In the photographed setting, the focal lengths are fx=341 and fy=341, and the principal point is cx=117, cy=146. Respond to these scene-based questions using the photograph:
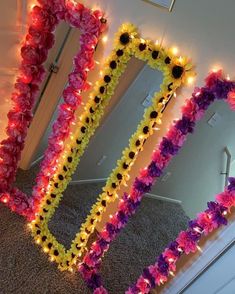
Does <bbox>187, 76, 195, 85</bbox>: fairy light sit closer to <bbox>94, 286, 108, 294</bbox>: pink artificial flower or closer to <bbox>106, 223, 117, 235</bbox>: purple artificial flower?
<bbox>106, 223, 117, 235</bbox>: purple artificial flower

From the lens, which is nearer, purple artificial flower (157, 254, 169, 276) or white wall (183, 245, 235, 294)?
white wall (183, 245, 235, 294)

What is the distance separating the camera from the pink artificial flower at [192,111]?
2170 millimetres

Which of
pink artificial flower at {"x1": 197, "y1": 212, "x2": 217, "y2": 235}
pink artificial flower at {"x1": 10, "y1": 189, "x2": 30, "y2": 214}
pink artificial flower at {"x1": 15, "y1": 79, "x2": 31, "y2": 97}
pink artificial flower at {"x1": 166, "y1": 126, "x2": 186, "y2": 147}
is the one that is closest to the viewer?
pink artificial flower at {"x1": 197, "y1": 212, "x2": 217, "y2": 235}

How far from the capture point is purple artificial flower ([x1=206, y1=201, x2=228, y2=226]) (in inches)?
80.9

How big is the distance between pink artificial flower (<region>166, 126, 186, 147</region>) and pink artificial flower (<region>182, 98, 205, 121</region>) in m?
0.12

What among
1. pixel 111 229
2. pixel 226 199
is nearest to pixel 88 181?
pixel 111 229

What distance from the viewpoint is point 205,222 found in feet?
6.95

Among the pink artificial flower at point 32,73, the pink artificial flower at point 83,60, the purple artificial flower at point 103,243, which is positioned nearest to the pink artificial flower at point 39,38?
the pink artificial flower at point 32,73

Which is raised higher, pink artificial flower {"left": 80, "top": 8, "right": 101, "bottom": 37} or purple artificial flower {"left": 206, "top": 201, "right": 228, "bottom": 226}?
pink artificial flower {"left": 80, "top": 8, "right": 101, "bottom": 37}

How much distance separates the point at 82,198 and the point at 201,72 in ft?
4.43

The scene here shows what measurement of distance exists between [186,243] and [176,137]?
688mm

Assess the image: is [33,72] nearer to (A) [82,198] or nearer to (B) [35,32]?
(B) [35,32]

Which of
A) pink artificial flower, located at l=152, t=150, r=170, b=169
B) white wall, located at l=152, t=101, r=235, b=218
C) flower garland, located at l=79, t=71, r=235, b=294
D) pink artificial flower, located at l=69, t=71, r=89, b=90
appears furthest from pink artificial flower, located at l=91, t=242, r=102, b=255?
pink artificial flower, located at l=69, t=71, r=89, b=90

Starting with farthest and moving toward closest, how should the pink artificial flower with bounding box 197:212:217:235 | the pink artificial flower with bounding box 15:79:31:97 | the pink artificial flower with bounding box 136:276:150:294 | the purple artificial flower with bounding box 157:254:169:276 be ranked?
the pink artificial flower with bounding box 15:79:31:97
the pink artificial flower with bounding box 136:276:150:294
the purple artificial flower with bounding box 157:254:169:276
the pink artificial flower with bounding box 197:212:217:235
